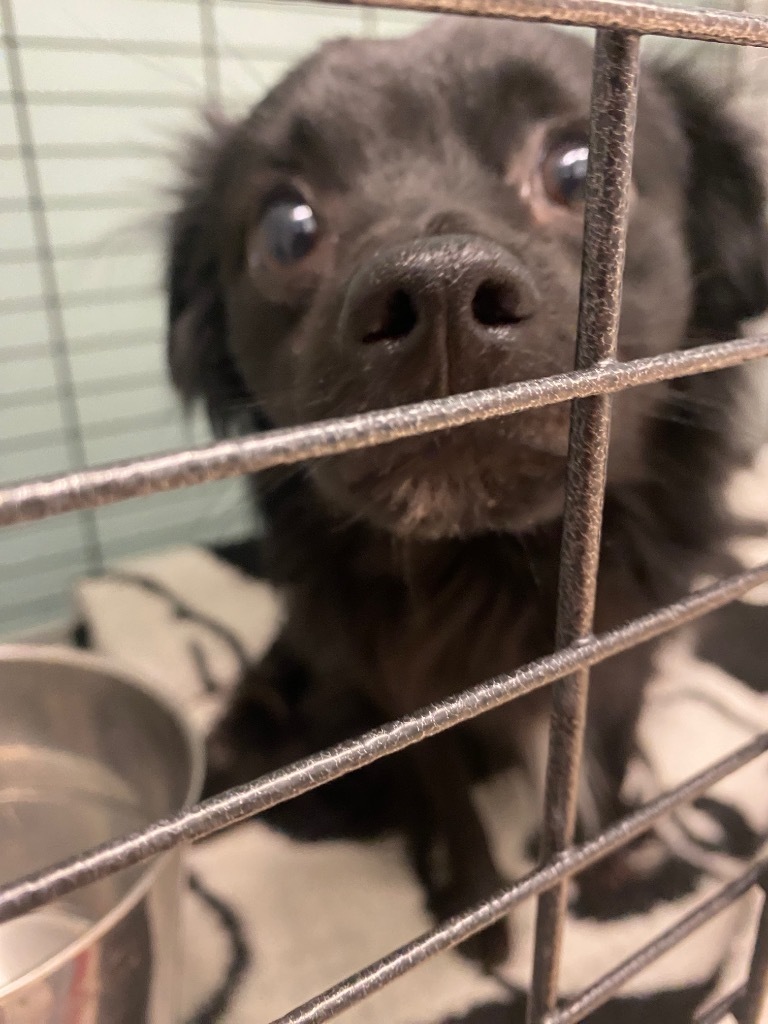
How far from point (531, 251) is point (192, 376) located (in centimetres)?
53

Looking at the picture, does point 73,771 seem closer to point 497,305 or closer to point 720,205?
point 497,305

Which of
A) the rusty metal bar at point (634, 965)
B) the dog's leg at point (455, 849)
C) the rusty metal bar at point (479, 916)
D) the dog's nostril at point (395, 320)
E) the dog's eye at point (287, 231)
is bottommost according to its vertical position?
the dog's leg at point (455, 849)

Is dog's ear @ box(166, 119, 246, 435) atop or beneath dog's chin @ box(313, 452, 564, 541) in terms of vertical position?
atop

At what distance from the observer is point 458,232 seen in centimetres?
46

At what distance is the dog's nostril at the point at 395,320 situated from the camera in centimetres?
41

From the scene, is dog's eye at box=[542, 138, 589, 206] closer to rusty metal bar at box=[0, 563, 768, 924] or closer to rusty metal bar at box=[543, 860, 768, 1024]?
rusty metal bar at box=[0, 563, 768, 924]

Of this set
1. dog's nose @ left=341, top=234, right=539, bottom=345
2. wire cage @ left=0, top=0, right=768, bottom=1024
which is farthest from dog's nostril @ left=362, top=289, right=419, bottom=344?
wire cage @ left=0, top=0, right=768, bottom=1024

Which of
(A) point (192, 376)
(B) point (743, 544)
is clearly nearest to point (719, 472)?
(B) point (743, 544)

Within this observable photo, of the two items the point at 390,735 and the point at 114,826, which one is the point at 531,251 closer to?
the point at 390,735

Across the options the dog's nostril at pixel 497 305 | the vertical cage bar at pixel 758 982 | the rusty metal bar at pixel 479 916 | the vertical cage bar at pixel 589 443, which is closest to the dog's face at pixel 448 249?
the dog's nostril at pixel 497 305

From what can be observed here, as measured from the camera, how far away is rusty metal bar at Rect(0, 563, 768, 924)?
9.3 inches

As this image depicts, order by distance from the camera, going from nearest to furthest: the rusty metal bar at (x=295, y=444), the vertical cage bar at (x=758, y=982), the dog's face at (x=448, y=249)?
the rusty metal bar at (x=295, y=444)
the dog's face at (x=448, y=249)
the vertical cage bar at (x=758, y=982)

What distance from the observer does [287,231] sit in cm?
72

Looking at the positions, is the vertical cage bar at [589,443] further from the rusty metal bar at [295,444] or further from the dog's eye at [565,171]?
the dog's eye at [565,171]
